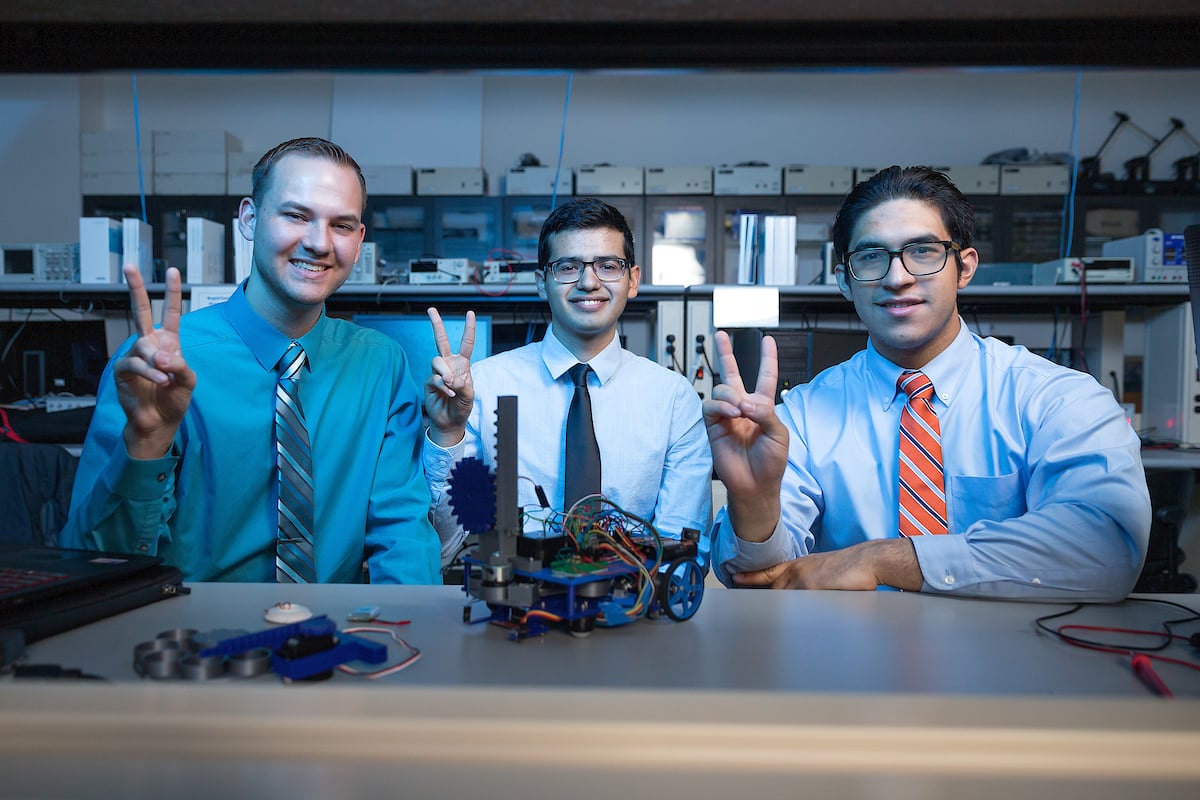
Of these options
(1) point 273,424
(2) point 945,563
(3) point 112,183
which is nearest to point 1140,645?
(2) point 945,563

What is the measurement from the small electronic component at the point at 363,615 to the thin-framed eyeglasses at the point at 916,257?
3.41 feet

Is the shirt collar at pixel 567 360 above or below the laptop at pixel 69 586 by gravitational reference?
above

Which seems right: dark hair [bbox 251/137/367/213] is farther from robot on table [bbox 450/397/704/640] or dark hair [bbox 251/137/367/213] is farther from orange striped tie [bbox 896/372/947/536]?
orange striped tie [bbox 896/372/947/536]

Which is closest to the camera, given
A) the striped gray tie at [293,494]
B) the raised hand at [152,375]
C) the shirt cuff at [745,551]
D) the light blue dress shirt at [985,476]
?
the raised hand at [152,375]

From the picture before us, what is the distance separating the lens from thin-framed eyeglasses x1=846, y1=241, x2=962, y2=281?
1.35m

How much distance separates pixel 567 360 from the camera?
191 centimetres

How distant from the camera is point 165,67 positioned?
37 centimetres

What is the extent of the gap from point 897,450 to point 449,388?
0.80 meters

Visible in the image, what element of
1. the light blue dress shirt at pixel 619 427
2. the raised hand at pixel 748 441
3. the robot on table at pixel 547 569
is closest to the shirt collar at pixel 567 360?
the light blue dress shirt at pixel 619 427

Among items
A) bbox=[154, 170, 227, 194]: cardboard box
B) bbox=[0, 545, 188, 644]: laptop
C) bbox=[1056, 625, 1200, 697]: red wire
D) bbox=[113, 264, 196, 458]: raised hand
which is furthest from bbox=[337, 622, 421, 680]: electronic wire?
bbox=[154, 170, 227, 194]: cardboard box

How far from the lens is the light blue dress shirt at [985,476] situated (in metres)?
0.97

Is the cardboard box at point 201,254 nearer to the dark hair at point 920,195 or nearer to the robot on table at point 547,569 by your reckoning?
the dark hair at point 920,195

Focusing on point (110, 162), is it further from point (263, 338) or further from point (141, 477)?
point (141, 477)

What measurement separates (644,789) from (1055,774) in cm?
14
